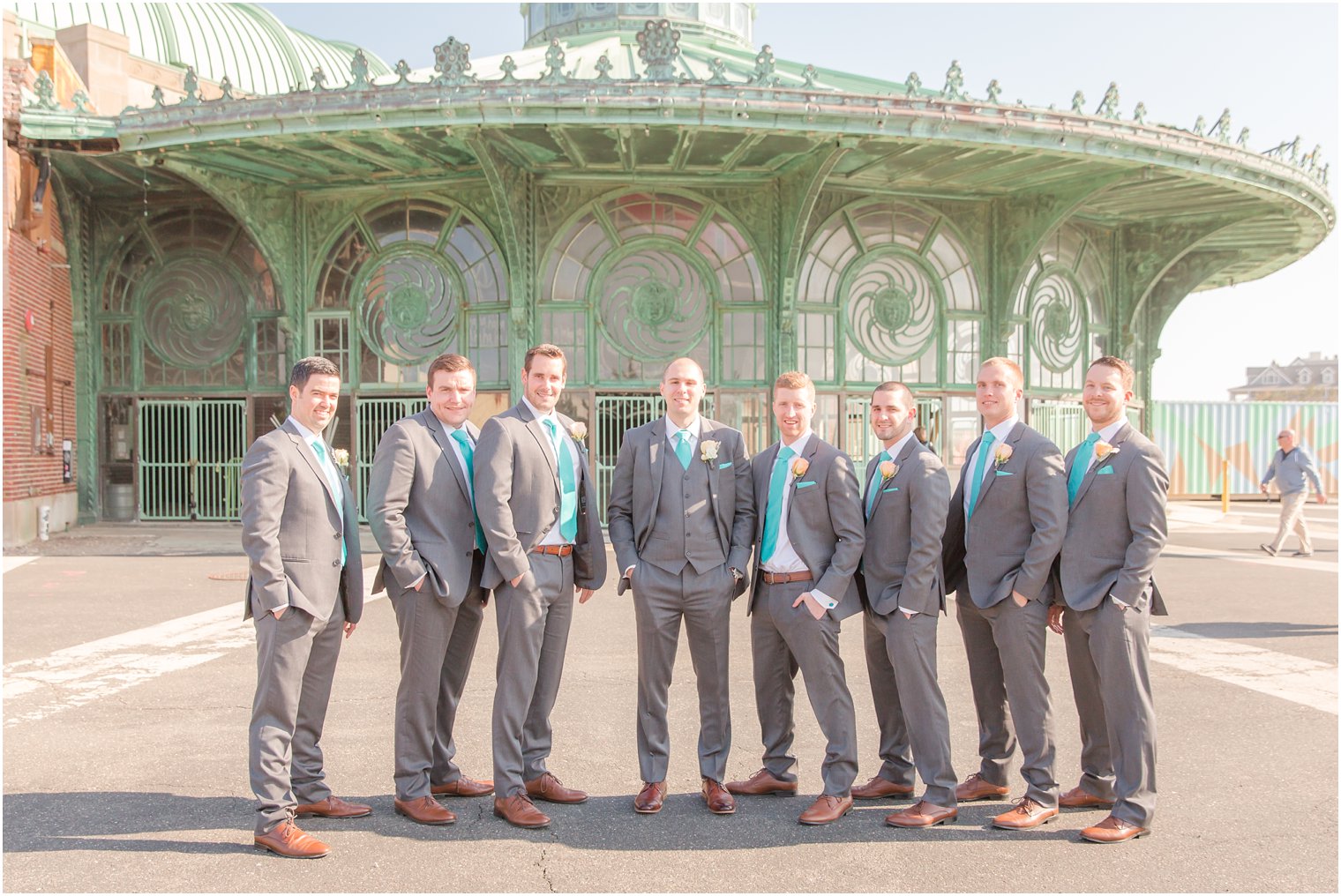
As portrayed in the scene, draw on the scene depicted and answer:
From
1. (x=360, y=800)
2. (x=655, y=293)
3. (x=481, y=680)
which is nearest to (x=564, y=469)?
(x=360, y=800)

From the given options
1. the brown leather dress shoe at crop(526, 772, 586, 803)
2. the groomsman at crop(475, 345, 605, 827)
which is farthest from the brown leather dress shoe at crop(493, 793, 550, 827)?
the brown leather dress shoe at crop(526, 772, 586, 803)

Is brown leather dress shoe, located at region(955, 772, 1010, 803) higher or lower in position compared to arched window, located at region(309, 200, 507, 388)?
lower

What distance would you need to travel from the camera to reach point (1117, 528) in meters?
4.89

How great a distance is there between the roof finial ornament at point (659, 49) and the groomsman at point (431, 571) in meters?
10.1

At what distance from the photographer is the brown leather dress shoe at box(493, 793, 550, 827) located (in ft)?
15.4

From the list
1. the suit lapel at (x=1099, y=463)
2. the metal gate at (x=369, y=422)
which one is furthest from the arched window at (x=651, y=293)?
the suit lapel at (x=1099, y=463)

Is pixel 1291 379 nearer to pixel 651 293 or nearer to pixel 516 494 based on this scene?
pixel 651 293

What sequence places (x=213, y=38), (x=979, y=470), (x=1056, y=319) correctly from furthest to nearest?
(x=213, y=38), (x=1056, y=319), (x=979, y=470)

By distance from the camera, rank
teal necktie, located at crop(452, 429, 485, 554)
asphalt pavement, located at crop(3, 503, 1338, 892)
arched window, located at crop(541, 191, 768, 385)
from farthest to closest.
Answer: arched window, located at crop(541, 191, 768, 385) < teal necktie, located at crop(452, 429, 485, 554) < asphalt pavement, located at crop(3, 503, 1338, 892)

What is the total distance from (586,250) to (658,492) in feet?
42.3

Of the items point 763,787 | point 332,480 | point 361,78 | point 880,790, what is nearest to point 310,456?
point 332,480

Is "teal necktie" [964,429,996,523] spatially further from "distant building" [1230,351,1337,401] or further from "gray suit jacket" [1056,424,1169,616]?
"distant building" [1230,351,1337,401]

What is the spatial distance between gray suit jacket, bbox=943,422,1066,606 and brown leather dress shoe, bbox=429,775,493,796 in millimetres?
2581

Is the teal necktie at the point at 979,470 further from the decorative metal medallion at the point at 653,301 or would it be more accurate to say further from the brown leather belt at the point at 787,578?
the decorative metal medallion at the point at 653,301
